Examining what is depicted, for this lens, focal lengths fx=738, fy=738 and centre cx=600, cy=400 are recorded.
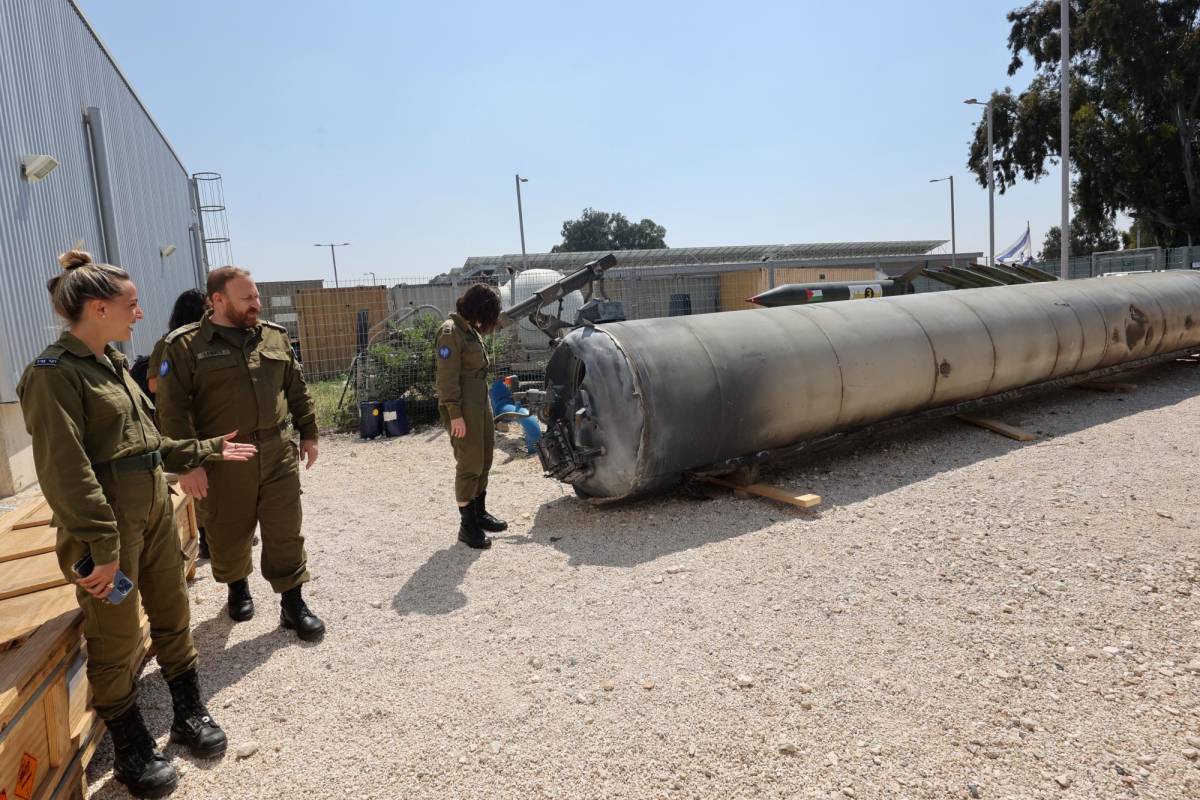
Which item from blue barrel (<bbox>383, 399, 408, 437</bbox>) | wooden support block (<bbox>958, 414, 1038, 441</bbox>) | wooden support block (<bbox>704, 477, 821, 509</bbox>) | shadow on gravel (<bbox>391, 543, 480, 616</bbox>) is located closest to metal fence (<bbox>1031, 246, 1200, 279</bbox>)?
wooden support block (<bbox>958, 414, 1038, 441</bbox>)

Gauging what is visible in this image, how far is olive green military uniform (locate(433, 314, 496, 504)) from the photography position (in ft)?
16.2

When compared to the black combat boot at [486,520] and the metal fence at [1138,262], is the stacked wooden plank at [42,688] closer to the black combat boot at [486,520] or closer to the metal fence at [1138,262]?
the black combat boot at [486,520]

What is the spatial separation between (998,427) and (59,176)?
10351 millimetres

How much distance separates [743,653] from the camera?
344 cm

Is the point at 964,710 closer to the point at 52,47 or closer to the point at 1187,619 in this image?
the point at 1187,619

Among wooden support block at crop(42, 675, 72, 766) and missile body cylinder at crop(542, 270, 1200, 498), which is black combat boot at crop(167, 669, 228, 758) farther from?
missile body cylinder at crop(542, 270, 1200, 498)

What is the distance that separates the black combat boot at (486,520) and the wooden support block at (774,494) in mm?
1696

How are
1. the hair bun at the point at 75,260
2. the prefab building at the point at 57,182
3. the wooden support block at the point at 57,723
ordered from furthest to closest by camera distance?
the prefab building at the point at 57,182
the hair bun at the point at 75,260
the wooden support block at the point at 57,723

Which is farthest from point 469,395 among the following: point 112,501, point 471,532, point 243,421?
point 112,501

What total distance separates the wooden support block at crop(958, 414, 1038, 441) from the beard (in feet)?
22.2

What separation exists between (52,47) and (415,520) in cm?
742

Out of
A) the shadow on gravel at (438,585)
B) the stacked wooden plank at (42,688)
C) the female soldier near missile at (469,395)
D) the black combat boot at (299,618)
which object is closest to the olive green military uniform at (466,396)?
the female soldier near missile at (469,395)

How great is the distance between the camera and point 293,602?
3881mm

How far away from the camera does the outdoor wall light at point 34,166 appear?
23.1 ft
